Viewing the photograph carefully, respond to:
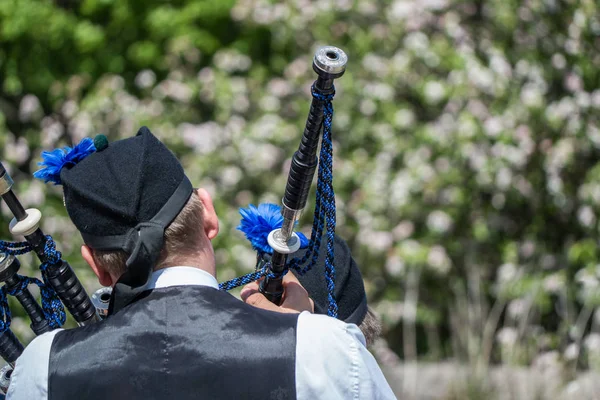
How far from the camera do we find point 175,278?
1526 mm

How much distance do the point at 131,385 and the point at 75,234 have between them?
314cm

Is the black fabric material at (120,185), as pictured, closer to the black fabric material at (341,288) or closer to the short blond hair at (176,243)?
the short blond hair at (176,243)

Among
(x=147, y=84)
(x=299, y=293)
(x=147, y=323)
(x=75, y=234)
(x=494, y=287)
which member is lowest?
(x=494, y=287)

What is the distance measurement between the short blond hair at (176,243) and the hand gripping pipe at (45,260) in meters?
0.15

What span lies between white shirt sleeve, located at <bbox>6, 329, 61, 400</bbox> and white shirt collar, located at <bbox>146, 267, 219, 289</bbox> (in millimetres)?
200

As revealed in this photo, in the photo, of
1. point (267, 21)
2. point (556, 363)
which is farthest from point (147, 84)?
point (556, 363)

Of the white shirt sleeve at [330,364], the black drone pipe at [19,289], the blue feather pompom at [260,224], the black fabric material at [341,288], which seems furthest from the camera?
the black fabric material at [341,288]

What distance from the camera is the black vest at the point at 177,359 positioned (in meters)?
1.42

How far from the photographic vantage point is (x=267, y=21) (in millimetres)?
5082

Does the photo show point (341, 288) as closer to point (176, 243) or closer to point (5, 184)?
point (176, 243)

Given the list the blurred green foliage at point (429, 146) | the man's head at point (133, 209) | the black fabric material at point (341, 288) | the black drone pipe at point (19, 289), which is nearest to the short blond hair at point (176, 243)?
the man's head at point (133, 209)

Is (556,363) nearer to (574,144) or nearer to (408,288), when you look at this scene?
(408,288)

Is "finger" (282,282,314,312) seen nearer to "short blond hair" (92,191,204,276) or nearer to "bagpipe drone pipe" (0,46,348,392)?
"bagpipe drone pipe" (0,46,348,392)

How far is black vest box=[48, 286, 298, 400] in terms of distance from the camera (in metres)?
1.42
